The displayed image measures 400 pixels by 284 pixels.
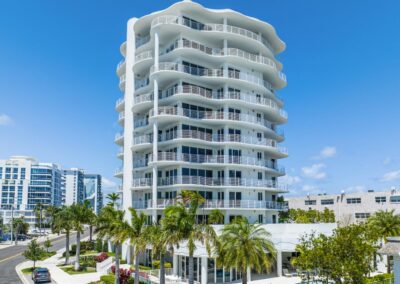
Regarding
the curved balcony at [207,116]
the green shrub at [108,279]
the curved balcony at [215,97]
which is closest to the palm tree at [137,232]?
the green shrub at [108,279]

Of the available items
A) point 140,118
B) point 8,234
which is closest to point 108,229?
point 140,118

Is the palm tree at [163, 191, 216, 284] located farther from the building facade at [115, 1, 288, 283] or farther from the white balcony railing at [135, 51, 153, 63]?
the white balcony railing at [135, 51, 153, 63]

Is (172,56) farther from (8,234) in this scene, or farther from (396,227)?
(8,234)

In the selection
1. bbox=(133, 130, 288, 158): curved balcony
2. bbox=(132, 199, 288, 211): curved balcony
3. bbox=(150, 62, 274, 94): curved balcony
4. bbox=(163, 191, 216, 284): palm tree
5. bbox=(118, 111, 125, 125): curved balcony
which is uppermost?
bbox=(150, 62, 274, 94): curved balcony

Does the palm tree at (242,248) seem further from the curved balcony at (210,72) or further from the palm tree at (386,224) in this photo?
the curved balcony at (210,72)

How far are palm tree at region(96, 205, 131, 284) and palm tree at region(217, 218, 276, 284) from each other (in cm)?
917

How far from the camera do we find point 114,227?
37562mm

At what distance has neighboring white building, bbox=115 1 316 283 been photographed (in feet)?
167

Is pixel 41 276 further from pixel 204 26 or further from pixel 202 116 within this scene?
pixel 204 26

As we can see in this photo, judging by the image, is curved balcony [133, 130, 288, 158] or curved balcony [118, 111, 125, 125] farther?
curved balcony [118, 111, 125, 125]

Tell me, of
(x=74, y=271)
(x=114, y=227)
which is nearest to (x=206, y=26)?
(x=114, y=227)

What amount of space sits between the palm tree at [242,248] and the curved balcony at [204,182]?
16.6m

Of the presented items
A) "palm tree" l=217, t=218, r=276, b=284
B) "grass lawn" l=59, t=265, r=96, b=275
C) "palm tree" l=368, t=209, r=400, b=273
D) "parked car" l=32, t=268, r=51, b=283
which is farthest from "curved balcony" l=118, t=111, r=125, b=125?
"palm tree" l=368, t=209, r=400, b=273

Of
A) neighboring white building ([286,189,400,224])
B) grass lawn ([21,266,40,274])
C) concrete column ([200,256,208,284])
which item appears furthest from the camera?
neighboring white building ([286,189,400,224])
